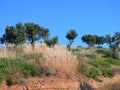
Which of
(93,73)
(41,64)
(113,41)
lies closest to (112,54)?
(113,41)

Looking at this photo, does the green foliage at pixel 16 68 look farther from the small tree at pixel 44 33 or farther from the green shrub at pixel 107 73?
the small tree at pixel 44 33

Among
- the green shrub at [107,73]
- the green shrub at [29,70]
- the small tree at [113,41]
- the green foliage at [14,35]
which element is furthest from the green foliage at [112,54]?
the green shrub at [29,70]

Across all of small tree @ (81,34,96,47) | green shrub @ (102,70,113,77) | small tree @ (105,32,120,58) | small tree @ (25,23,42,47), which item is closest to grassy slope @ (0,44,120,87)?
green shrub @ (102,70,113,77)

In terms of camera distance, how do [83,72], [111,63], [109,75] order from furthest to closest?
[111,63] < [109,75] < [83,72]

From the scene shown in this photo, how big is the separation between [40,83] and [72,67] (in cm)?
470

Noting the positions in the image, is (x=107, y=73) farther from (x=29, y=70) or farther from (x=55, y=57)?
(x=29, y=70)

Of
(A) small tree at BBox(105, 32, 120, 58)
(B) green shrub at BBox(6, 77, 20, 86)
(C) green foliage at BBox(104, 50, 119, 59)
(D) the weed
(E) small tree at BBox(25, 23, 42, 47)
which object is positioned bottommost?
(D) the weed

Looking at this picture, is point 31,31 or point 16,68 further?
point 31,31

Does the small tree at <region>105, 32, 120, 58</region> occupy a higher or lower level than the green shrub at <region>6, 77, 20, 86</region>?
higher

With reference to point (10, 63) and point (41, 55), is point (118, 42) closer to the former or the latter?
point (41, 55)

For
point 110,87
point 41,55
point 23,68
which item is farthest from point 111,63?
point 23,68

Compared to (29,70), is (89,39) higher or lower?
higher

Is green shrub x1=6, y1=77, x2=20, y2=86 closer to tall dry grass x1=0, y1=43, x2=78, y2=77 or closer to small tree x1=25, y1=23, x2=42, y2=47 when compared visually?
tall dry grass x1=0, y1=43, x2=78, y2=77

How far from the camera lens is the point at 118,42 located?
52500 millimetres
